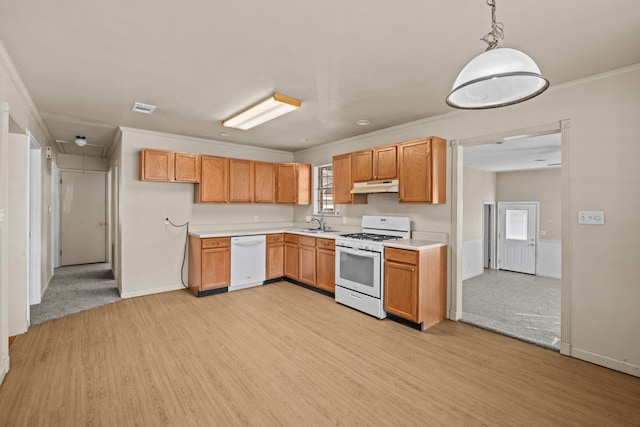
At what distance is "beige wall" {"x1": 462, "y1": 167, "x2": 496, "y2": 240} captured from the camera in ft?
22.5

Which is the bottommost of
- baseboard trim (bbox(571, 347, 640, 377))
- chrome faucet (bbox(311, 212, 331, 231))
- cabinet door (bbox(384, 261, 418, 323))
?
baseboard trim (bbox(571, 347, 640, 377))

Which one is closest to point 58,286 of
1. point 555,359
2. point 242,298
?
point 242,298

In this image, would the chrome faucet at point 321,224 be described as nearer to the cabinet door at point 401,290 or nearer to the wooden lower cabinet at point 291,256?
the wooden lower cabinet at point 291,256

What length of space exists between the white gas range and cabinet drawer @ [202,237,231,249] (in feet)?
5.92

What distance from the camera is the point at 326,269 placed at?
4801 millimetres

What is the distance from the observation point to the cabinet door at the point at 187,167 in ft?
15.9

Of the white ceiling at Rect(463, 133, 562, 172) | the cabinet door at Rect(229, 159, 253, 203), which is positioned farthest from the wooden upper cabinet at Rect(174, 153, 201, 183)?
the white ceiling at Rect(463, 133, 562, 172)

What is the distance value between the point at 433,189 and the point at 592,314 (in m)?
1.89

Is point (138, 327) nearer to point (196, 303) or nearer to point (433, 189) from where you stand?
point (196, 303)

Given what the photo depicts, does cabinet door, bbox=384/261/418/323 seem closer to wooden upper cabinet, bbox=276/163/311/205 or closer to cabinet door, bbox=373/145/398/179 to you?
cabinet door, bbox=373/145/398/179

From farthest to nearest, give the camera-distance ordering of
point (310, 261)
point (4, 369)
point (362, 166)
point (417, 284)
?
point (310, 261) < point (362, 166) < point (417, 284) < point (4, 369)

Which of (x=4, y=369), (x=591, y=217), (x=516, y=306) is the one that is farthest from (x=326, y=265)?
(x=4, y=369)

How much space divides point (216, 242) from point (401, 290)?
2.87 meters

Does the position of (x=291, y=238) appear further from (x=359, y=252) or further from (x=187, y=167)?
(x=187, y=167)
